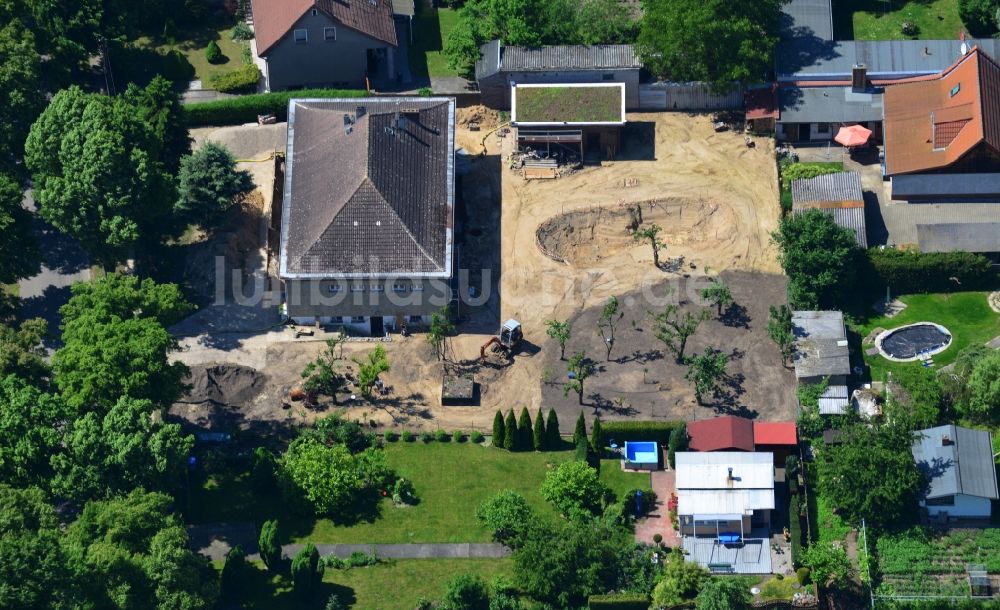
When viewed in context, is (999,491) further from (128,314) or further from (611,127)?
(128,314)

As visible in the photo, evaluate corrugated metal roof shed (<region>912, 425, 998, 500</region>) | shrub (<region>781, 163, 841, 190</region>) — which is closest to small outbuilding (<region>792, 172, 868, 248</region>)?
shrub (<region>781, 163, 841, 190</region>)

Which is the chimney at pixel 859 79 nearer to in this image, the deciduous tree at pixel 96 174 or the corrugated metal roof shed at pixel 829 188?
the corrugated metal roof shed at pixel 829 188

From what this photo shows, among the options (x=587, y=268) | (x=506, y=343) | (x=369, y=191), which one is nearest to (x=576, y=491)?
(x=506, y=343)

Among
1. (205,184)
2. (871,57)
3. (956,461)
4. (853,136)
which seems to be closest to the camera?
(956,461)

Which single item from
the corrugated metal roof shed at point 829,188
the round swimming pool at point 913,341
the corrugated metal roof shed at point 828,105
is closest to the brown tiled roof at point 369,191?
the corrugated metal roof shed at point 829,188

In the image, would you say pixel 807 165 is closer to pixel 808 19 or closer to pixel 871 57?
pixel 871 57

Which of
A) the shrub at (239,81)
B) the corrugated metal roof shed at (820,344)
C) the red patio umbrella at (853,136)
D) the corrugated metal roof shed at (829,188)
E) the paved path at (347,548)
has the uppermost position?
the shrub at (239,81)

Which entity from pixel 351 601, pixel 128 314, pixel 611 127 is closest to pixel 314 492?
pixel 351 601

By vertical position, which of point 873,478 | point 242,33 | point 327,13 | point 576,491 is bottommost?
point 576,491
